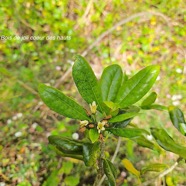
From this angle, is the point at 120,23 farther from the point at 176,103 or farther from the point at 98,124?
the point at 98,124

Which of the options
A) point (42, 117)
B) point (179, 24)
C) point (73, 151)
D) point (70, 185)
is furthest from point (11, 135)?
point (179, 24)

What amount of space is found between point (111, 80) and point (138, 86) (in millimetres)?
105

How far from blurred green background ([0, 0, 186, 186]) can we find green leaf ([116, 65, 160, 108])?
28.8 inches

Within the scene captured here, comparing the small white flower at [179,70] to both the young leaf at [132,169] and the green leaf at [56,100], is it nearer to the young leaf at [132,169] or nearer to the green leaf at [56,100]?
the young leaf at [132,169]

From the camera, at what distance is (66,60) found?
2197mm

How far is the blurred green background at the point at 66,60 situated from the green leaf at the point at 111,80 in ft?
2.28

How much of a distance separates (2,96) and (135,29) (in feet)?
4.26

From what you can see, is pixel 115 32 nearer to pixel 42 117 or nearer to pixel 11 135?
pixel 42 117

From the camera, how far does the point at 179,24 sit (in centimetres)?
246

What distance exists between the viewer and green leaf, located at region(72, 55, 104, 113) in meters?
0.78

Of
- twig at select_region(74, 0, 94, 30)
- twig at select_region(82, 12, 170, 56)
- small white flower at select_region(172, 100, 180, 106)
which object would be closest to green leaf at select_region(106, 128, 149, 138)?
small white flower at select_region(172, 100, 180, 106)

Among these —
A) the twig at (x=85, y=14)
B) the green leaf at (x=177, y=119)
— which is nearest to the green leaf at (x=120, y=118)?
the green leaf at (x=177, y=119)

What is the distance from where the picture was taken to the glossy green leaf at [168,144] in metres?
0.83

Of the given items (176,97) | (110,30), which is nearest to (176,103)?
(176,97)
